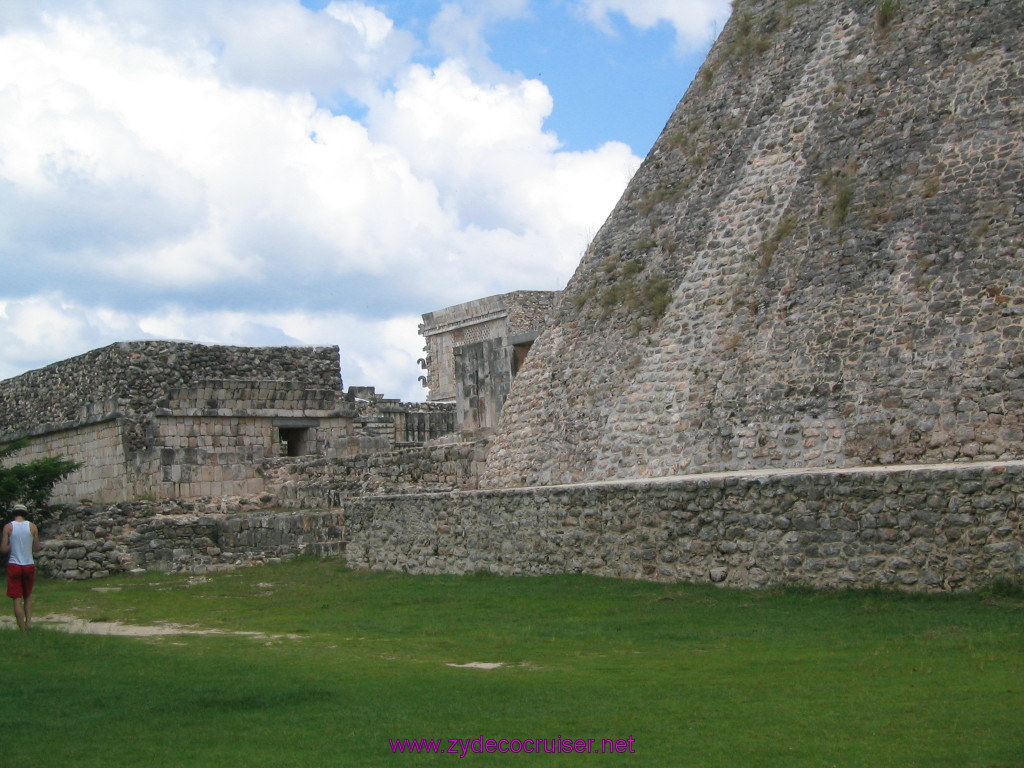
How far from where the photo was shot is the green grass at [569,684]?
5.21 meters

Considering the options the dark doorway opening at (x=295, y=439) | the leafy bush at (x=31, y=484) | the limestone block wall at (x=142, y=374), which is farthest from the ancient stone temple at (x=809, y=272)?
the limestone block wall at (x=142, y=374)

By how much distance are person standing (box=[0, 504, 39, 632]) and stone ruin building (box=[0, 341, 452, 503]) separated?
32.1 feet

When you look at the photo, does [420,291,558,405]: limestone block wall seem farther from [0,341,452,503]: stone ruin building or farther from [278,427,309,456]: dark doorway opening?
[278,427,309,456]: dark doorway opening

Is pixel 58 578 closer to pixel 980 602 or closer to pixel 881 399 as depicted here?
pixel 881 399

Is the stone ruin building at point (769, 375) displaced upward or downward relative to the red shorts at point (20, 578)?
upward

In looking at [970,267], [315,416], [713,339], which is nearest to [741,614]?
[970,267]

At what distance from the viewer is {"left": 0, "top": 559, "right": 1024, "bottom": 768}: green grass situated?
521 centimetres

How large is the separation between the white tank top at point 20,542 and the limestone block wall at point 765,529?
469cm

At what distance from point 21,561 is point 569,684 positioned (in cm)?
531

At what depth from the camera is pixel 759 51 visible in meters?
17.7

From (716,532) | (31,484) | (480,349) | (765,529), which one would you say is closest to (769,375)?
(716,532)

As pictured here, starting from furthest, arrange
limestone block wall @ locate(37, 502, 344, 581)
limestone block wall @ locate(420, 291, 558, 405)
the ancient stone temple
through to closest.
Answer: limestone block wall @ locate(420, 291, 558, 405)
limestone block wall @ locate(37, 502, 344, 581)
the ancient stone temple

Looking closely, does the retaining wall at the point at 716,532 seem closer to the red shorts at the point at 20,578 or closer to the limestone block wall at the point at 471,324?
the red shorts at the point at 20,578

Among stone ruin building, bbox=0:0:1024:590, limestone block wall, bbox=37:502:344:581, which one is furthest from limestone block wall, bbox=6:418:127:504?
limestone block wall, bbox=37:502:344:581
